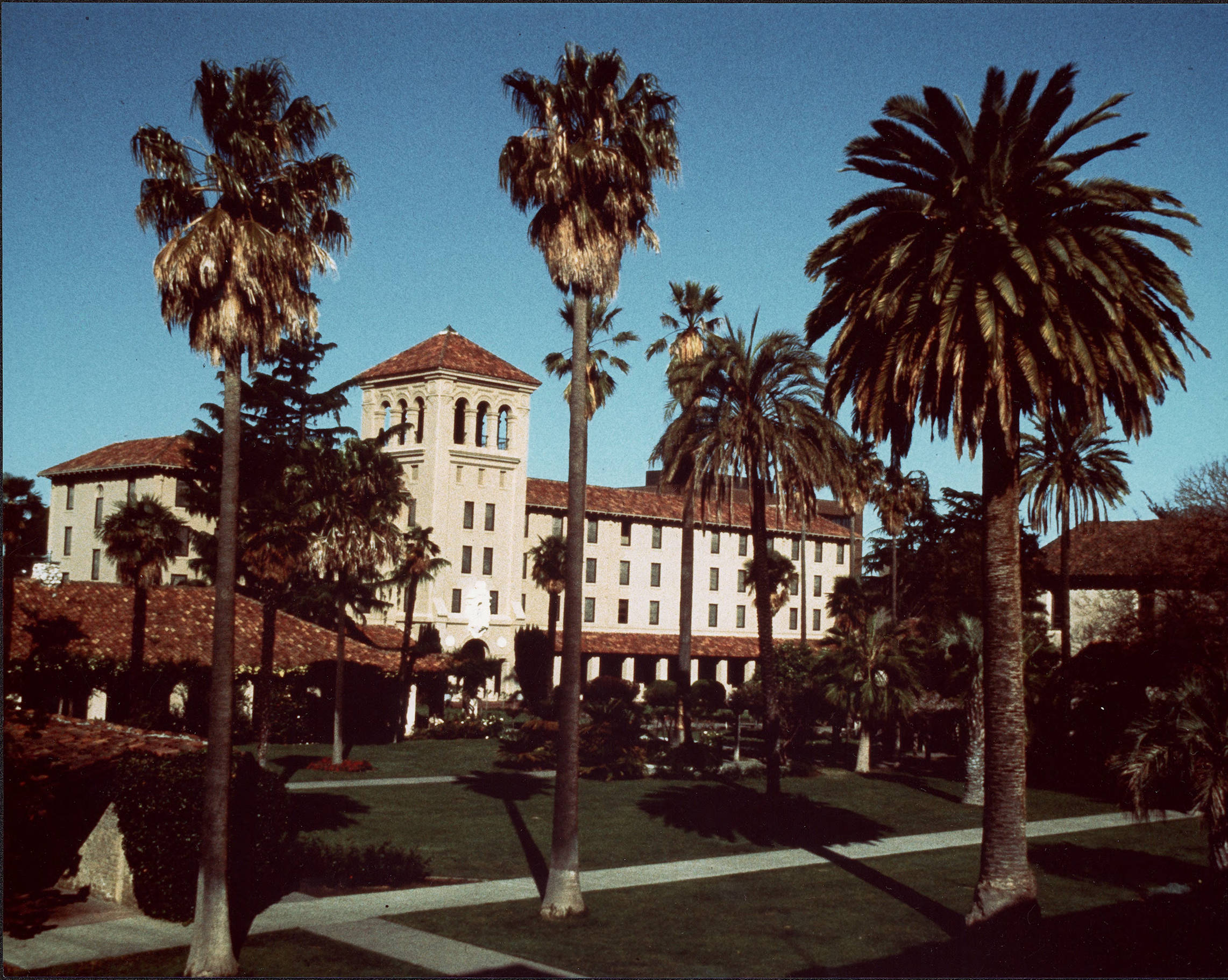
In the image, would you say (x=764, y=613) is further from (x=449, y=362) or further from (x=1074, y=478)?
(x=449, y=362)

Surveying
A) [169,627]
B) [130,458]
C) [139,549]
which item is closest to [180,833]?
[139,549]

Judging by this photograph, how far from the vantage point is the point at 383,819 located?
92.8ft

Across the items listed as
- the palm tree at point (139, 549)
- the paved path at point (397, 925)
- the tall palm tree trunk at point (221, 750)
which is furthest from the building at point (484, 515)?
the tall palm tree trunk at point (221, 750)

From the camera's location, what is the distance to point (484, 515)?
7150 centimetres

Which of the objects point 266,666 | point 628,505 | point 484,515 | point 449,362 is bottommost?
point 266,666

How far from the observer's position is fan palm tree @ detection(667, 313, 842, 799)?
3031cm

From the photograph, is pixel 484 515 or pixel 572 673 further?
pixel 484 515

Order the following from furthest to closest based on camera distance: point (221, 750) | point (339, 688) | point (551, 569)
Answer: point (551, 569) → point (339, 688) → point (221, 750)

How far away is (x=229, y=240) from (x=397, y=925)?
1078 cm

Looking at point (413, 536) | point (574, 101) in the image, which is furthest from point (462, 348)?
point (574, 101)

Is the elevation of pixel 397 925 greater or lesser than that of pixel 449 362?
lesser

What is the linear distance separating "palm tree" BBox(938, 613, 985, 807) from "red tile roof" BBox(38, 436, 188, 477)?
47023mm

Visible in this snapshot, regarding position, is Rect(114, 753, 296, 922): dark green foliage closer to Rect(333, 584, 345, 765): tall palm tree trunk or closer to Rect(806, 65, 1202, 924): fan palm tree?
Rect(806, 65, 1202, 924): fan palm tree

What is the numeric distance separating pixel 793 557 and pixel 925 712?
49.6 m
